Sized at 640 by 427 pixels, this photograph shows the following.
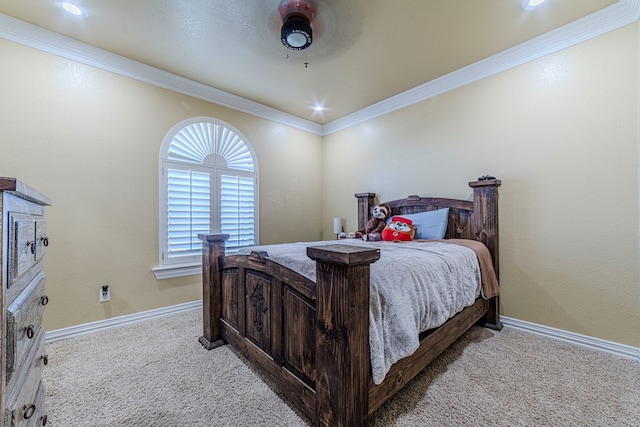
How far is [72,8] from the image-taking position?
2012 mm

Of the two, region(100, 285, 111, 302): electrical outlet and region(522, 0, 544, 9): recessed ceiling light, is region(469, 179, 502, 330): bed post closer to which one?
region(522, 0, 544, 9): recessed ceiling light

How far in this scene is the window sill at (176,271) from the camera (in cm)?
284

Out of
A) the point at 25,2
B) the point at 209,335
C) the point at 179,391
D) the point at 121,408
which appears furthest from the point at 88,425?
the point at 25,2

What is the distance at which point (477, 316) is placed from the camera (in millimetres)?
2285

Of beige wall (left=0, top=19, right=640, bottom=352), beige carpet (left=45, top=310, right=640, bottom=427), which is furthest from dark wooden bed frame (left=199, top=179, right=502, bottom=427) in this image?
beige wall (left=0, top=19, right=640, bottom=352)

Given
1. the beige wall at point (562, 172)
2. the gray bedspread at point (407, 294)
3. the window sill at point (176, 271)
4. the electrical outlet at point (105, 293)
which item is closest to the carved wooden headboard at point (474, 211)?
the beige wall at point (562, 172)

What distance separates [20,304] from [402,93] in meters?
3.73

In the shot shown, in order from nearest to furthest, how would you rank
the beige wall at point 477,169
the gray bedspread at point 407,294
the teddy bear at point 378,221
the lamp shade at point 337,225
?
the gray bedspread at point 407,294, the beige wall at point 477,169, the teddy bear at point 378,221, the lamp shade at point 337,225

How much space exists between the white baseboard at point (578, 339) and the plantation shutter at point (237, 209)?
10.2ft

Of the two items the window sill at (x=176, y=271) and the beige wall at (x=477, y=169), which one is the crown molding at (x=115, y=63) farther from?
the window sill at (x=176, y=271)

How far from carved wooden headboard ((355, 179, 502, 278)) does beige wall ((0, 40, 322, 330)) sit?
9.29 feet

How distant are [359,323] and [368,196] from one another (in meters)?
2.77

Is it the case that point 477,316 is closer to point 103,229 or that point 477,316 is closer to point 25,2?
point 103,229

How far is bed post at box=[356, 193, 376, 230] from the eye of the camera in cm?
375
